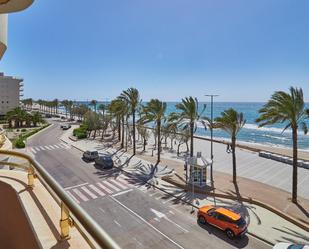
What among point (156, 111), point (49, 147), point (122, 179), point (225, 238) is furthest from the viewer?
point (49, 147)

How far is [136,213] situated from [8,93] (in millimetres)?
94225

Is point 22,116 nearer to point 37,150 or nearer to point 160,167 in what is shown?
point 37,150

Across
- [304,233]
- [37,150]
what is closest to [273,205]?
[304,233]

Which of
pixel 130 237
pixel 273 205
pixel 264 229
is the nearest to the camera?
pixel 130 237

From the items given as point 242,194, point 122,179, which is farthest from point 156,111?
point 242,194

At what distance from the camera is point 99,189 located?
19734 mm

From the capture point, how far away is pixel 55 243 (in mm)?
2510

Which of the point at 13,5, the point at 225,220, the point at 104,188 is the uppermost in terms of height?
the point at 13,5

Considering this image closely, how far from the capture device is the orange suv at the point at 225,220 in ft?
41.7

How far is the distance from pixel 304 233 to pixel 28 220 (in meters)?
16.1

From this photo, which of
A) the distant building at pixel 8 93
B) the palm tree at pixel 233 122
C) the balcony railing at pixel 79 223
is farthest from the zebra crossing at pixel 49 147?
the distant building at pixel 8 93

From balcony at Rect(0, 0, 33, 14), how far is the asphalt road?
9649mm

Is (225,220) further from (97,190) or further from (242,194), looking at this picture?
(97,190)

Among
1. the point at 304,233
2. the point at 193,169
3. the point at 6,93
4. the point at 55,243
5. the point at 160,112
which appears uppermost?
the point at 6,93
